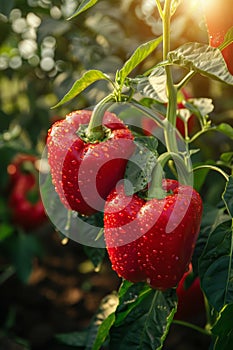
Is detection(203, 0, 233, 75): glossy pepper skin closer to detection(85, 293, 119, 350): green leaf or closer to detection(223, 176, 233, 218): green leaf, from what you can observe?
detection(223, 176, 233, 218): green leaf

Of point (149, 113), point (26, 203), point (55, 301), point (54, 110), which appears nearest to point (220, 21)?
point (149, 113)

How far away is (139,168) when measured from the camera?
2.87 feet

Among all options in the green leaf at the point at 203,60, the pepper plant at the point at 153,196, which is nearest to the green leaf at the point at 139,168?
the pepper plant at the point at 153,196

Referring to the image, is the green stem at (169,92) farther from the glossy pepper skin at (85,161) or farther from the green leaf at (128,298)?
the green leaf at (128,298)

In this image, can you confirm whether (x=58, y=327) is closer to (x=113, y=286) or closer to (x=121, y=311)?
(x=113, y=286)

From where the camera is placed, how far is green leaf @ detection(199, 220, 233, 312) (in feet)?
2.99

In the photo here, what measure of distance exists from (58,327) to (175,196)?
1.73 m

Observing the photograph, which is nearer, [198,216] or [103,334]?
[198,216]

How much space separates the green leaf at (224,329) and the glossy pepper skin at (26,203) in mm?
1545

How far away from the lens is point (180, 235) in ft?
2.80

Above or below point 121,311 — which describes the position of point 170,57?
above

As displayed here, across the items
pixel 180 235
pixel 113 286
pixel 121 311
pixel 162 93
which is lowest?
pixel 113 286

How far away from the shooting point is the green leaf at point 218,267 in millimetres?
912

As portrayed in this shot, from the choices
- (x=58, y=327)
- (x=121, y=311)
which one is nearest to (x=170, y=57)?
(x=121, y=311)
